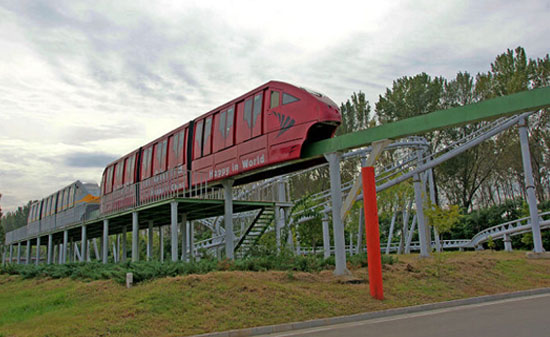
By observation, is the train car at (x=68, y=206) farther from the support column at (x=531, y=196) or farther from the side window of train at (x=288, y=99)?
the support column at (x=531, y=196)

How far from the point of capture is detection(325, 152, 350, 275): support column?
1293cm

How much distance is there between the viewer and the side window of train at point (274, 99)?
1451 centimetres

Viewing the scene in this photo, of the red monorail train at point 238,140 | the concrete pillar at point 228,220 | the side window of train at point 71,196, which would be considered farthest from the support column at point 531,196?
the side window of train at point 71,196

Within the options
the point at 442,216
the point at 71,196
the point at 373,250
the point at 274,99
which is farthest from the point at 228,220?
the point at 71,196

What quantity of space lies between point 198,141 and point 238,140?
2.95m

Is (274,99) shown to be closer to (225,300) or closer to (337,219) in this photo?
(337,219)

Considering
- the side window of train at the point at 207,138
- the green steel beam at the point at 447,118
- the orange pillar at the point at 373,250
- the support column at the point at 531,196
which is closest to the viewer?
the green steel beam at the point at 447,118

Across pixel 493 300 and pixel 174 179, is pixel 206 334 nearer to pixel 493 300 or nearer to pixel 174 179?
pixel 493 300

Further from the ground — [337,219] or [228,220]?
[228,220]

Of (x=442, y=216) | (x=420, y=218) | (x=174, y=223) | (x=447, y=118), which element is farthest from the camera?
(x=442, y=216)

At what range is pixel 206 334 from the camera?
27.8 feet

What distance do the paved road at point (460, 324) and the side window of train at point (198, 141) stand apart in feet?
35.1

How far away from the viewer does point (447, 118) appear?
11086 mm

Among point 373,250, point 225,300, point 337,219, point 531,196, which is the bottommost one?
point 225,300
